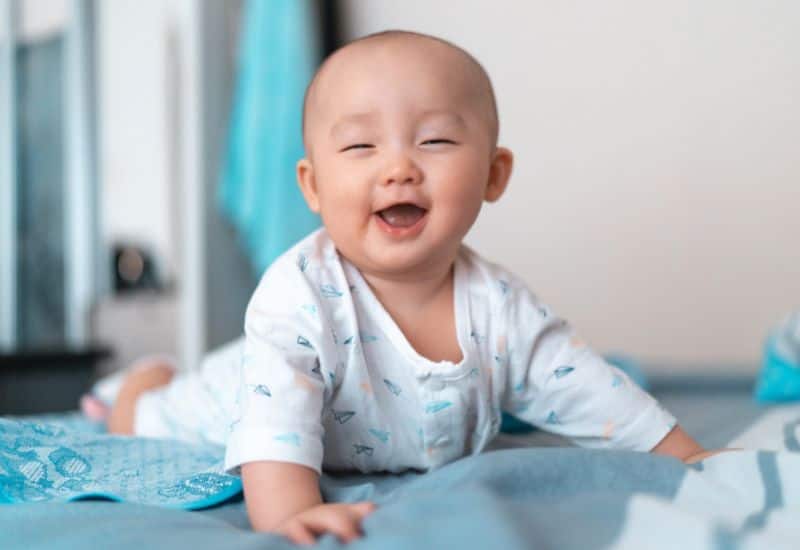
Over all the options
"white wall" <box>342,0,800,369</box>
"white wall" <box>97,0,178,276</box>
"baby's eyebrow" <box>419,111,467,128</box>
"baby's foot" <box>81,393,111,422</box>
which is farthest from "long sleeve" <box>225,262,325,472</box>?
"white wall" <box>97,0,178,276</box>

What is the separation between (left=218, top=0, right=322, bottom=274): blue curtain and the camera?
7.16ft

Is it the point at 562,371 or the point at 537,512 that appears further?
the point at 562,371

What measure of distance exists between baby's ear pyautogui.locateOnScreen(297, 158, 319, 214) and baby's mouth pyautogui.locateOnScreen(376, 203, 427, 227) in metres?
0.11

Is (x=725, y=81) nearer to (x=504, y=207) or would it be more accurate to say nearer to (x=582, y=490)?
(x=504, y=207)

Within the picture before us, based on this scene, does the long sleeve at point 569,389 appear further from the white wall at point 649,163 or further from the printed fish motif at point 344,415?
the white wall at point 649,163

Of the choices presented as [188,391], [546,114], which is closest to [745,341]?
[546,114]

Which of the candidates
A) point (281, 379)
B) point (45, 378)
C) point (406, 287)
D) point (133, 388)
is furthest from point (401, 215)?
point (45, 378)

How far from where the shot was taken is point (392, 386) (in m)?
0.92

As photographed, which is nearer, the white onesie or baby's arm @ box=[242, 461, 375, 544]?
baby's arm @ box=[242, 461, 375, 544]

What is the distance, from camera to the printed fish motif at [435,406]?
2.98 feet

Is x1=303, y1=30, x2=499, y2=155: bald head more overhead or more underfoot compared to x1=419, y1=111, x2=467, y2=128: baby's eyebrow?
more overhead

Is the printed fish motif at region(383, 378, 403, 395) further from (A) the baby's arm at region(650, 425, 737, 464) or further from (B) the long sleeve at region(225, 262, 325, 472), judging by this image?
(A) the baby's arm at region(650, 425, 737, 464)

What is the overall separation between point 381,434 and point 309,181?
291 millimetres

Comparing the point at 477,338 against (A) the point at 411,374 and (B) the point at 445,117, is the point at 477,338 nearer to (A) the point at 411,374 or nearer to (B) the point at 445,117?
(A) the point at 411,374
